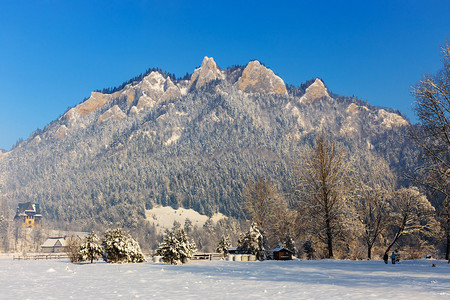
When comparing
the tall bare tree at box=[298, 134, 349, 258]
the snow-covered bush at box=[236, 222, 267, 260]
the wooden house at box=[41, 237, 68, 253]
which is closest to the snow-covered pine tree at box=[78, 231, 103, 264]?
the snow-covered bush at box=[236, 222, 267, 260]

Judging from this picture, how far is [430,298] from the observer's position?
12562 mm

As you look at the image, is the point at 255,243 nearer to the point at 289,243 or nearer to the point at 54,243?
the point at 289,243

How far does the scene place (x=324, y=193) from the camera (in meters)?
36.6

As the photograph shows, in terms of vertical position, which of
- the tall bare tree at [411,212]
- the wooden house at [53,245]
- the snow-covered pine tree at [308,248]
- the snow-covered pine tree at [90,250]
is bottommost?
the wooden house at [53,245]

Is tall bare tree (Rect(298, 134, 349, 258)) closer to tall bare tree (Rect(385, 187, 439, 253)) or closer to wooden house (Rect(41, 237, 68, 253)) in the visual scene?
tall bare tree (Rect(385, 187, 439, 253))

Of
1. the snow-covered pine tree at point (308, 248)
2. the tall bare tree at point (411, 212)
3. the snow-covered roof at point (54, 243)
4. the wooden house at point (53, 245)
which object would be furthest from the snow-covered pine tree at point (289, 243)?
the snow-covered roof at point (54, 243)

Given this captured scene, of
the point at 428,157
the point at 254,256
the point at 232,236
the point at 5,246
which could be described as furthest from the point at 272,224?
the point at 5,246

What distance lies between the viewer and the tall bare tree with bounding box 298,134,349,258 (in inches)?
1415

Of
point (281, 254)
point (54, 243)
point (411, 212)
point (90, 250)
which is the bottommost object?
point (54, 243)

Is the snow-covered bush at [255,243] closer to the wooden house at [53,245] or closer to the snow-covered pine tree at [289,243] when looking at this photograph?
the snow-covered pine tree at [289,243]

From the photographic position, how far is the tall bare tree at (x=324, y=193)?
118ft

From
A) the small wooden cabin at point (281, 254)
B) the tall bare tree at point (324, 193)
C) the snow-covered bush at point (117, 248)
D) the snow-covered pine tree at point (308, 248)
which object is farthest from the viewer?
the snow-covered pine tree at point (308, 248)

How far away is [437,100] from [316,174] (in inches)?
732

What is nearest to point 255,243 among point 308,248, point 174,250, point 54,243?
point 174,250
